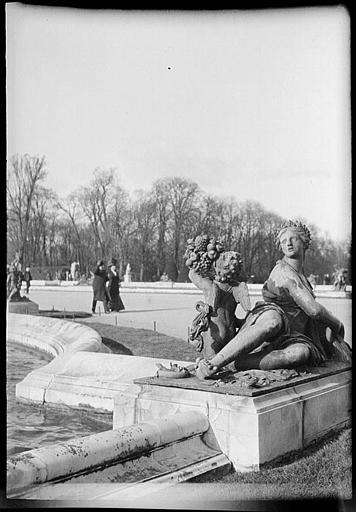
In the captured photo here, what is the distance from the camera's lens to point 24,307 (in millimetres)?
8102

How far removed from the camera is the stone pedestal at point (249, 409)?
3.96 metres

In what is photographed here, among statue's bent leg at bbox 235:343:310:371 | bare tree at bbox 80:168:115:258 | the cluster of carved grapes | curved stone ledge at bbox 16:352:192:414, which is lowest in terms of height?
curved stone ledge at bbox 16:352:192:414

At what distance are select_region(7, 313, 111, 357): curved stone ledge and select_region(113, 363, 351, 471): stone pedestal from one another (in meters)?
2.92

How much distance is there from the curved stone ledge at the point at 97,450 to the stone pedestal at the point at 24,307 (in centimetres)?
445

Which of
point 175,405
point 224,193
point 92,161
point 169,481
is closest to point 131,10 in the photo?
point 92,161

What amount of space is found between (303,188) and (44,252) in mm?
3034

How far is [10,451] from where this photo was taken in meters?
4.68

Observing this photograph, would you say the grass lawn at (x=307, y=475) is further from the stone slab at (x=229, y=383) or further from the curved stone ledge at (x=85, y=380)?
the curved stone ledge at (x=85, y=380)

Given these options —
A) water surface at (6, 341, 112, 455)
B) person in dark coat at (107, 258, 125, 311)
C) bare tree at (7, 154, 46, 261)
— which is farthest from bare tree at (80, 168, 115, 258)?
water surface at (6, 341, 112, 455)

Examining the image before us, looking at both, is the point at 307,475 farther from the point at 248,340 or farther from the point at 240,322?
the point at 240,322

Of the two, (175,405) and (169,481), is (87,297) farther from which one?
(169,481)

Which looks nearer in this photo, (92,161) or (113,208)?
(92,161)

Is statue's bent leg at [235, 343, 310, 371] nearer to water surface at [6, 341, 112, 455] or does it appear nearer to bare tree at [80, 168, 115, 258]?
water surface at [6, 341, 112, 455]

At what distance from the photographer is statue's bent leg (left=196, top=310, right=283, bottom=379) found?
4.30m
